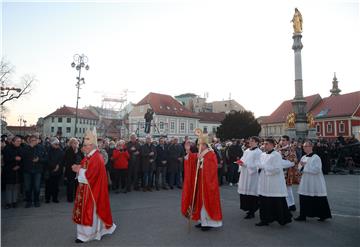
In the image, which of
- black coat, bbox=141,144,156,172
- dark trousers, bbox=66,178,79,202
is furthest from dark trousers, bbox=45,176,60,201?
black coat, bbox=141,144,156,172

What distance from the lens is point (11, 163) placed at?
26.8ft

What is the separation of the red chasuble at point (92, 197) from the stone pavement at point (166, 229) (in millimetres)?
418

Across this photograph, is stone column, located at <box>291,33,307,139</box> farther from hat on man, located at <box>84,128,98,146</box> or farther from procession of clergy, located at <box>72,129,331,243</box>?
hat on man, located at <box>84,128,98,146</box>

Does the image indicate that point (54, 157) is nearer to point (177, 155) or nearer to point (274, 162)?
point (177, 155)

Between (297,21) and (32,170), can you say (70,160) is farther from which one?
(297,21)

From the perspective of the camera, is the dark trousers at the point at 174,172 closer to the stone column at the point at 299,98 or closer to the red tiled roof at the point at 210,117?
the stone column at the point at 299,98

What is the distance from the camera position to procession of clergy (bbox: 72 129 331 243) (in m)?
5.50

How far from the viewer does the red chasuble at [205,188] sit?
6.11 m

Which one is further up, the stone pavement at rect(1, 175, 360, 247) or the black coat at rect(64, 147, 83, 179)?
the black coat at rect(64, 147, 83, 179)

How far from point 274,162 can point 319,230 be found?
162 cm

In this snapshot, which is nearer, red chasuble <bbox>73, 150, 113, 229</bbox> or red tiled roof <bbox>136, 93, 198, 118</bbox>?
red chasuble <bbox>73, 150, 113, 229</bbox>

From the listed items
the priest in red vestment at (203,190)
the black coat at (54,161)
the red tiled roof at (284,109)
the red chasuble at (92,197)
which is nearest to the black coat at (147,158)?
the black coat at (54,161)

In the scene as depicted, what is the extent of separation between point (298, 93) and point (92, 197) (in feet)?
91.0

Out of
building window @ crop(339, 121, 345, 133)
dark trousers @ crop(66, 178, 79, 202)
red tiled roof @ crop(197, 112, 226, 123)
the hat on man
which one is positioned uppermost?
red tiled roof @ crop(197, 112, 226, 123)
